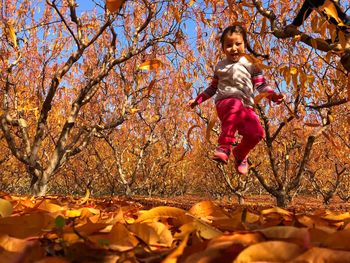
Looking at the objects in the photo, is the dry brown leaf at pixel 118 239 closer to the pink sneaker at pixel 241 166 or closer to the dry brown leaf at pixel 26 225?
the dry brown leaf at pixel 26 225

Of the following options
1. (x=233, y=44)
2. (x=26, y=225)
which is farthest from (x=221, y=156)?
(x=26, y=225)

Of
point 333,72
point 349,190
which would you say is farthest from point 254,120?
point 349,190

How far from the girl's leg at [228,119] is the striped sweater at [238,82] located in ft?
0.29

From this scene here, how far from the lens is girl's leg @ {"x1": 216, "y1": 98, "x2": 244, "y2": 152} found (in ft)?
10.2

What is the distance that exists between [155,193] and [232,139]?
74.0ft

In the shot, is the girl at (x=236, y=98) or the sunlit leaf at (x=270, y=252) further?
the girl at (x=236, y=98)

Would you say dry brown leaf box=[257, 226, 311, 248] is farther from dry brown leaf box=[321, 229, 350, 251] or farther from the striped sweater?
the striped sweater

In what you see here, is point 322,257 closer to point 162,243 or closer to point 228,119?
point 162,243

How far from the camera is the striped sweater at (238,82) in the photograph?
11.1 feet

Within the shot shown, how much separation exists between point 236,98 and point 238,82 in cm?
19

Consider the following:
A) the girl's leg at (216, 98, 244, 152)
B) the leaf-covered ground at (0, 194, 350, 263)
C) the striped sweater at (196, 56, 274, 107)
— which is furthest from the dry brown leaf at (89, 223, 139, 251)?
the striped sweater at (196, 56, 274, 107)

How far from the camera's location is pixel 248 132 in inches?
123

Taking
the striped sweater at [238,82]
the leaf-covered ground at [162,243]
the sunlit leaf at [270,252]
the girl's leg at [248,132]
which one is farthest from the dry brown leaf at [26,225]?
the striped sweater at [238,82]

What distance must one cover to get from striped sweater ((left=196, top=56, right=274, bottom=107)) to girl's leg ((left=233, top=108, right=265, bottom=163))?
183mm
